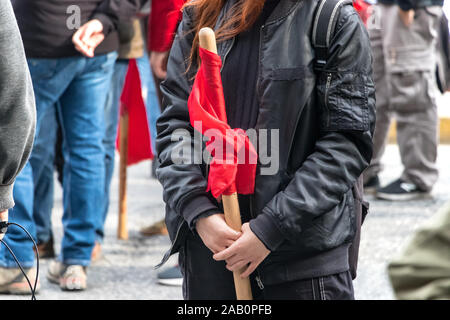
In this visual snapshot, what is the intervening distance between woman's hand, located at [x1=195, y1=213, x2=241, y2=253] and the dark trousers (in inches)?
4.4

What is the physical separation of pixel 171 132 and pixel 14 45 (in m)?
0.52

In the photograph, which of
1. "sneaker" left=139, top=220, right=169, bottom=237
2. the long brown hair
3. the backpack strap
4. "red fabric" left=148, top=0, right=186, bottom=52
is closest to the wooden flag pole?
the long brown hair

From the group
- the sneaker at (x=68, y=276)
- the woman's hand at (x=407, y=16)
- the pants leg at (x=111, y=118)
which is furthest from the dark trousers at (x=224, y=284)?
the woman's hand at (x=407, y=16)

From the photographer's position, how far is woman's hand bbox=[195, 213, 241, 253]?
2.21 m

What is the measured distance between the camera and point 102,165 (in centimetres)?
442

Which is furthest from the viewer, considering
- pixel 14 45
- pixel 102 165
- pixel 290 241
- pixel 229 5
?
pixel 102 165

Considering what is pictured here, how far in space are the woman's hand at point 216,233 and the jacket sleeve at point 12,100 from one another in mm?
499

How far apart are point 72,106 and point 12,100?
220 cm

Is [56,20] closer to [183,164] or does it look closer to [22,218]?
[22,218]

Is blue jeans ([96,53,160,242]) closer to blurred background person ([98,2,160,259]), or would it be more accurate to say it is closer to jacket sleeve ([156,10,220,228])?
blurred background person ([98,2,160,259])

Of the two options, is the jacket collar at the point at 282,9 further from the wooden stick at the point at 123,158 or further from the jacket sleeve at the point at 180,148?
the wooden stick at the point at 123,158

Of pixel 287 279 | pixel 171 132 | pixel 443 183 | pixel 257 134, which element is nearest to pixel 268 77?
pixel 257 134

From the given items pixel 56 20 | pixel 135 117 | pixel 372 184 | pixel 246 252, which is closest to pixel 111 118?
pixel 135 117

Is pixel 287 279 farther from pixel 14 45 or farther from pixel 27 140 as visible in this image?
pixel 14 45
